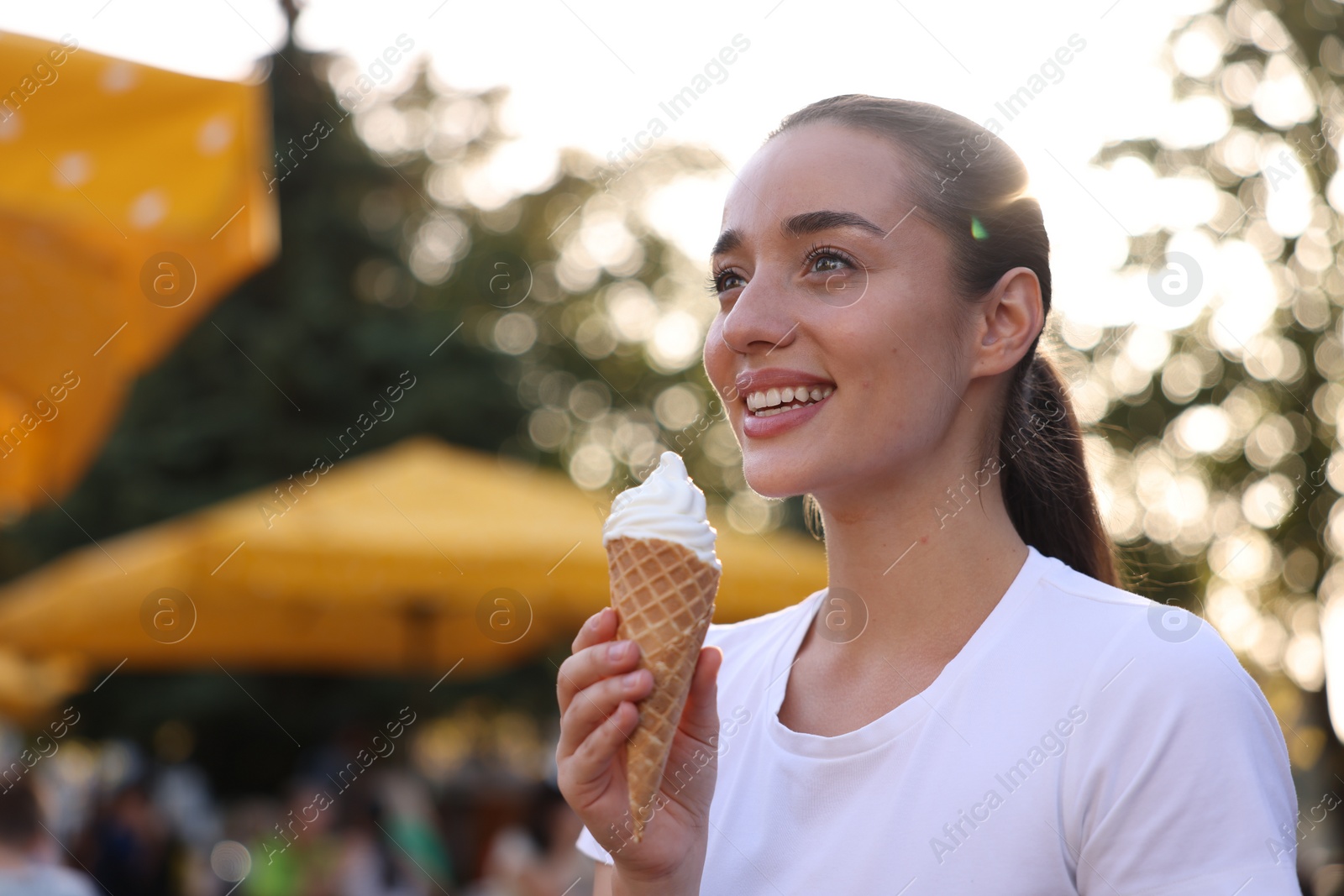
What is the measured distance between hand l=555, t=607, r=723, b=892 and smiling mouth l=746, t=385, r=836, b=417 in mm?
434

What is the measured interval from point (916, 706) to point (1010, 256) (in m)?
0.85

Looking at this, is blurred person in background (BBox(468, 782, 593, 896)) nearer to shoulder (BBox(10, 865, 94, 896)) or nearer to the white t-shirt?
shoulder (BBox(10, 865, 94, 896))

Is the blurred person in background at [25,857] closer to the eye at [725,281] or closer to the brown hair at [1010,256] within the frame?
the eye at [725,281]

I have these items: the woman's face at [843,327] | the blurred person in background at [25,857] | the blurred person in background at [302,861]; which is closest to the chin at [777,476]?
the woman's face at [843,327]

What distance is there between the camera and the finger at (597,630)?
5.88 feet

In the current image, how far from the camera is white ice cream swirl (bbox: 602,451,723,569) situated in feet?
6.42

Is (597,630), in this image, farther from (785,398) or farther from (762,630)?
(762,630)

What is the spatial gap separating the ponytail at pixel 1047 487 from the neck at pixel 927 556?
0.44 ft

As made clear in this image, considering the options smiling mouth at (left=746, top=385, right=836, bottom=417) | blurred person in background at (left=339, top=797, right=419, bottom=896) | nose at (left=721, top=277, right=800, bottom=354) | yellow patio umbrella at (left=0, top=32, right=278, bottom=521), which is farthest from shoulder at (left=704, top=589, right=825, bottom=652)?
blurred person in background at (left=339, top=797, right=419, bottom=896)

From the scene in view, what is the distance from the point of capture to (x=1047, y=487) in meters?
2.22

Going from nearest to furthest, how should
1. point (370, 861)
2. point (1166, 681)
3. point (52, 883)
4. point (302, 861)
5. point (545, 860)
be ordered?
1. point (1166, 681)
2. point (52, 883)
3. point (545, 860)
4. point (370, 861)
5. point (302, 861)

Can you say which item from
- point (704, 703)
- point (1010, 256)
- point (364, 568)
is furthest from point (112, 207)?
point (364, 568)

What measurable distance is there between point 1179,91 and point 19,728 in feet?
70.9

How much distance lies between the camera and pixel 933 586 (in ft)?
6.63
